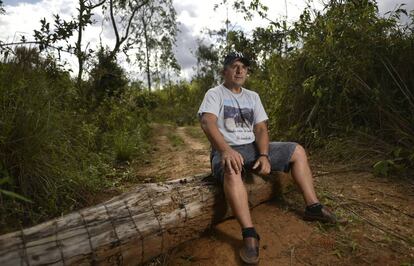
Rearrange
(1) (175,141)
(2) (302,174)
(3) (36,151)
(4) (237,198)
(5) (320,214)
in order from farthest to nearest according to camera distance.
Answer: (1) (175,141) < (2) (302,174) < (5) (320,214) < (3) (36,151) < (4) (237,198)

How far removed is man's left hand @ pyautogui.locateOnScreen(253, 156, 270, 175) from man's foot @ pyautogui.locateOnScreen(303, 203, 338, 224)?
1.44 feet

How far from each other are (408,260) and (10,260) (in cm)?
233

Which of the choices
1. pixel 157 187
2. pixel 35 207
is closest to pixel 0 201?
pixel 35 207

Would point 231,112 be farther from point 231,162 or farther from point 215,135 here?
point 231,162

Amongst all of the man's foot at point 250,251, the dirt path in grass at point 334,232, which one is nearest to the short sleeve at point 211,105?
the dirt path in grass at point 334,232

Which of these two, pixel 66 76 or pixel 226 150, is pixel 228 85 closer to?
pixel 226 150

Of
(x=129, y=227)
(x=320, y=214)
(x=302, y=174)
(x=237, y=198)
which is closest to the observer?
(x=129, y=227)

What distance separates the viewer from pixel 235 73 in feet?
9.75

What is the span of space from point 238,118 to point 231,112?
0.09 m

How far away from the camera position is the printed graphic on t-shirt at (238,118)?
114 inches

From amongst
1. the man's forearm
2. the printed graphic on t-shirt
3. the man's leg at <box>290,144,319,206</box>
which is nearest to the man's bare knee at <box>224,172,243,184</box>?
the man's forearm

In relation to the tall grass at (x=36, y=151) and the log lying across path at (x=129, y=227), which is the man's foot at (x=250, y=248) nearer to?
the log lying across path at (x=129, y=227)

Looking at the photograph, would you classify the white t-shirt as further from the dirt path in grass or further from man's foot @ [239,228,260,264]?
man's foot @ [239,228,260,264]

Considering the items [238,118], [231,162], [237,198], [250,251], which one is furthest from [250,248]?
[238,118]
